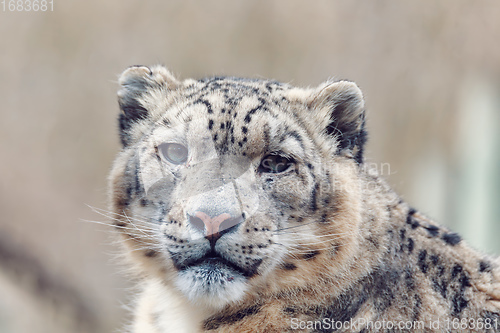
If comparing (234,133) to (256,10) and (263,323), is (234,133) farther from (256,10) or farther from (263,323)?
(256,10)

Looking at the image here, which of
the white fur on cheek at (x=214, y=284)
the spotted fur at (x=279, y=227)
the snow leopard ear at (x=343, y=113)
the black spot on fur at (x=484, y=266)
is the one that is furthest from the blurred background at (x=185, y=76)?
the white fur on cheek at (x=214, y=284)

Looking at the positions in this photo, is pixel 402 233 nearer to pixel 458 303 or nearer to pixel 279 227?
pixel 458 303

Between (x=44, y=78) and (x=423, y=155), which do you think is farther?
(x=423, y=155)

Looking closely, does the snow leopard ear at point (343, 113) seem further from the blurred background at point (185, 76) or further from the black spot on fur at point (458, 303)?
the blurred background at point (185, 76)

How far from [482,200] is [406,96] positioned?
216 centimetres

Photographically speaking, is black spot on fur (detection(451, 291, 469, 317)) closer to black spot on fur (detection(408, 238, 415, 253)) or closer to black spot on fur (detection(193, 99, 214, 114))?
black spot on fur (detection(408, 238, 415, 253))

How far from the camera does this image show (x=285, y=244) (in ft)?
9.64

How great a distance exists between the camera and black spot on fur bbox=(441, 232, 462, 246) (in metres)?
3.12

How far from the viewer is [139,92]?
3.77 meters

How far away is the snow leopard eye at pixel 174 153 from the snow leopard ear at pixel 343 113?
889mm

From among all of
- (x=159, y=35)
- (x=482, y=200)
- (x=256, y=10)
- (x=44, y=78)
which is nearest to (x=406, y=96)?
(x=482, y=200)

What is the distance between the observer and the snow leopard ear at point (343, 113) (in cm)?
334

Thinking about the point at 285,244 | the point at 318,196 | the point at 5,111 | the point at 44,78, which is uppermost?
the point at 44,78

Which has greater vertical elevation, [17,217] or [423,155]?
[423,155]
